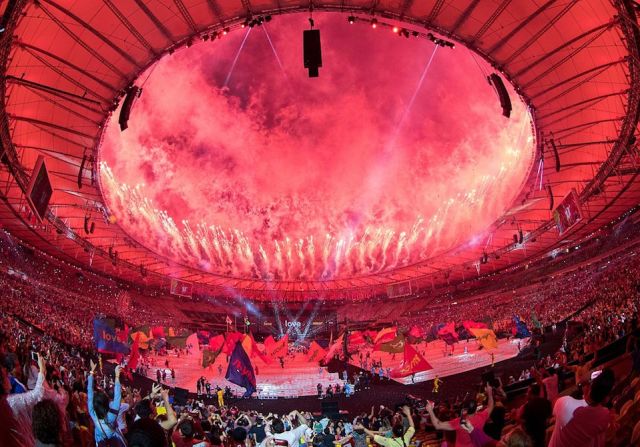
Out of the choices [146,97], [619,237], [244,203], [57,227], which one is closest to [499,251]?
[619,237]

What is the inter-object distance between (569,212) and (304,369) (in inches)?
944

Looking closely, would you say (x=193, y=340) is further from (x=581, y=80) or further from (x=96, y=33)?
(x=581, y=80)

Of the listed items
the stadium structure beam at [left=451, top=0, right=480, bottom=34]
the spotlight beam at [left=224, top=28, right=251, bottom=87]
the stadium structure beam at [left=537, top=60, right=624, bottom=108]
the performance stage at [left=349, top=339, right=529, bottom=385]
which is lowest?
the performance stage at [left=349, top=339, right=529, bottom=385]

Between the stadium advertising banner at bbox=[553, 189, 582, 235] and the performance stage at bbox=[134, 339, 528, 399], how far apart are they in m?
9.17

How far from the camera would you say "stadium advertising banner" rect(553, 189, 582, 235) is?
2455 centimetres

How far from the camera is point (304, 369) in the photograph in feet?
137

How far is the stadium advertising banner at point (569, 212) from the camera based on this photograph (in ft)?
80.5

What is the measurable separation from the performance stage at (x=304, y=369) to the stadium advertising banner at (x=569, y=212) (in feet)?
30.1

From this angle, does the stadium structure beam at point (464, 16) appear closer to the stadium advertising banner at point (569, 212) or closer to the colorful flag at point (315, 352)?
the stadium advertising banner at point (569, 212)

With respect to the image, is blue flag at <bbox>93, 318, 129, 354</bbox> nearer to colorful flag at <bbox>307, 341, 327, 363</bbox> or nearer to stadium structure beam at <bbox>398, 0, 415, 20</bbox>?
stadium structure beam at <bbox>398, 0, 415, 20</bbox>

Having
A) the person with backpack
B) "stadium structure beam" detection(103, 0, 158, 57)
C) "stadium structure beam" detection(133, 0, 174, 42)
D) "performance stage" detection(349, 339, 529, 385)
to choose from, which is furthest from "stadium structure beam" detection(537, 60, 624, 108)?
the person with backpack

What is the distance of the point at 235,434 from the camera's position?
Answer: 7.28 m

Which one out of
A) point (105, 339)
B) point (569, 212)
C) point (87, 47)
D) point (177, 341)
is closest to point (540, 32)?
point (569, 212)

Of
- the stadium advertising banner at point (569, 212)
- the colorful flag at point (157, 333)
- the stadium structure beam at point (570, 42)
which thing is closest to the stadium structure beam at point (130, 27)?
the stadium structure beam at point (570, 42)
